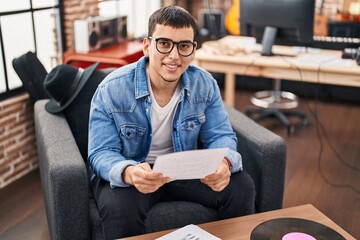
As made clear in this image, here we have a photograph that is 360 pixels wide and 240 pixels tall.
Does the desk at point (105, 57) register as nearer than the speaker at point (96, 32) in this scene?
Yes

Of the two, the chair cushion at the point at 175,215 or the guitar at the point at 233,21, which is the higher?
the guitar at the point at 233,21

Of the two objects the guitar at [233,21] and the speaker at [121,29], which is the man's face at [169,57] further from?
the guitar at [233,21]

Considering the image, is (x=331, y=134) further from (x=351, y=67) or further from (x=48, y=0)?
(x=48, y=0)

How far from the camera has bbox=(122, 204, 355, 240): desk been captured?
1.50 metres

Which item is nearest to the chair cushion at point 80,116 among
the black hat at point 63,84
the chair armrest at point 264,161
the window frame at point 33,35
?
the black hat at point 63,84

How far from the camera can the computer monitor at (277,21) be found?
9.93 feet

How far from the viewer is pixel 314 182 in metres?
2.90

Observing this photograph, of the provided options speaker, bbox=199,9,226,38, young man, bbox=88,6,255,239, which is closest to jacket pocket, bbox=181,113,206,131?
young man, bbox=88,6,255,239

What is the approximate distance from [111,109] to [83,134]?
0.46 m

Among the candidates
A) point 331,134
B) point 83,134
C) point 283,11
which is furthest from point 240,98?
point 83,134

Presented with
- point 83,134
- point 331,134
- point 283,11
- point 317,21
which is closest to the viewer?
point 83,134

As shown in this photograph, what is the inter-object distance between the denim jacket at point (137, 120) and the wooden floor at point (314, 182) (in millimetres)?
817

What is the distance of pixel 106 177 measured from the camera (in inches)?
67.2

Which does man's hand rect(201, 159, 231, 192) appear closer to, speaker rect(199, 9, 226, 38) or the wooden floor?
the wooden floor
